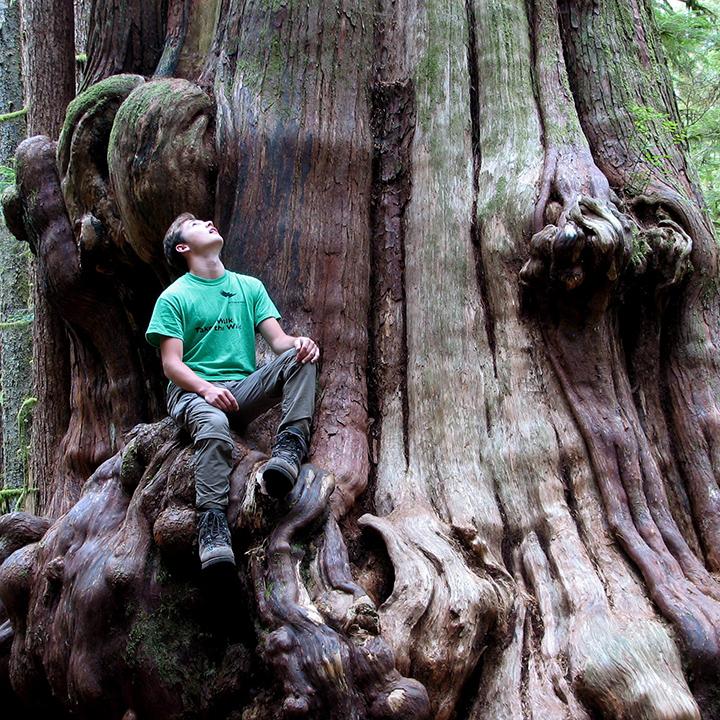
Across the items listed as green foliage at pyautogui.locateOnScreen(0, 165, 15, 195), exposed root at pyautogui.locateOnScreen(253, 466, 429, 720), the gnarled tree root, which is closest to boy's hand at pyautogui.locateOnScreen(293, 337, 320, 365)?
the gnarled tree root

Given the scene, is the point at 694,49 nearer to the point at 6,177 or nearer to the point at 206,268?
the point at 206,268

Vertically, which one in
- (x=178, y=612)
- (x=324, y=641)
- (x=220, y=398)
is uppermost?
(x=220, y=398)

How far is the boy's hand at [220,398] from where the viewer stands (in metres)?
3.77

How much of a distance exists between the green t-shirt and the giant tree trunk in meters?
0.34

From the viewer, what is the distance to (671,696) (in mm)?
3211

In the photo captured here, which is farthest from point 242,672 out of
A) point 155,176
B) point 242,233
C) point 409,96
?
point 409,96

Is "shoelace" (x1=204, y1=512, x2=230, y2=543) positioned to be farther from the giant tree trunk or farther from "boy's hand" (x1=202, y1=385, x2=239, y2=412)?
"boy's hand" (x1=202, y1=385, x2=239, y2=412)

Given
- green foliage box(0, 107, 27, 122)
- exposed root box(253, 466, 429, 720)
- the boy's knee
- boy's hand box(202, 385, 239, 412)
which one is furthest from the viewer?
green foliage box(0, 107, 27, 122)

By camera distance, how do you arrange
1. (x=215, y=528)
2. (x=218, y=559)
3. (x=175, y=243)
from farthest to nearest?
(x=175, y=243) < (x=215, y=528) < (x=218, y=559)

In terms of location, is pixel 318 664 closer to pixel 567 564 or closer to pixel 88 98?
pixel 567 564

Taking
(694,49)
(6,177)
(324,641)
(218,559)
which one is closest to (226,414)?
(218,559)

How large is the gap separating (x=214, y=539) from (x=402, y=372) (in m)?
1.61

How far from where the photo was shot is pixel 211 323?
4117mm

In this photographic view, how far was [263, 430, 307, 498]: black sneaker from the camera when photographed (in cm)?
345
